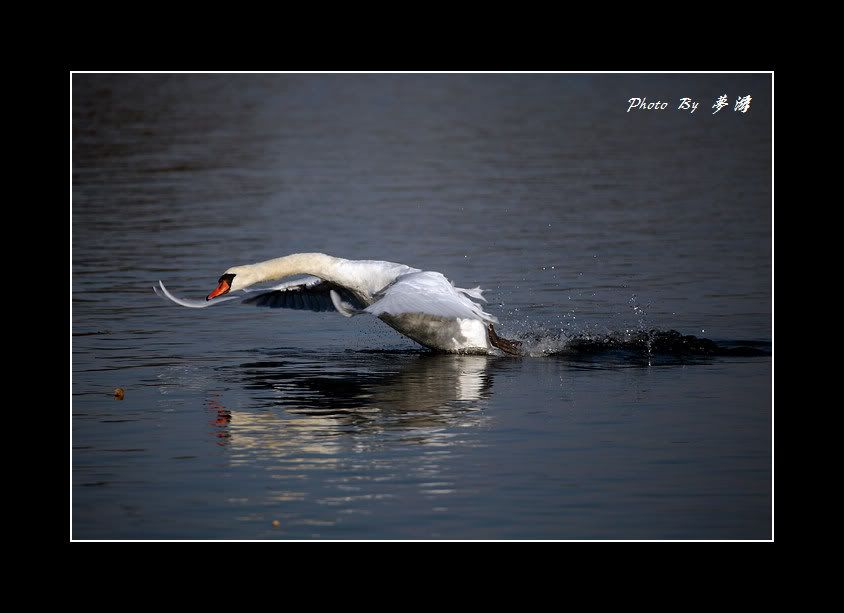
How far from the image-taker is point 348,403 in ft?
40.1

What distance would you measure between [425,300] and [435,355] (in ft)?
5.94

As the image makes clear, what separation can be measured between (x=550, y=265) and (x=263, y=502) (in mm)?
10296

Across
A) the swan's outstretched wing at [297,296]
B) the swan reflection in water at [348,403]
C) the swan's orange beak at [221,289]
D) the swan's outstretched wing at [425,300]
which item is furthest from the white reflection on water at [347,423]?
the swan's outstretched wing at [297,296]

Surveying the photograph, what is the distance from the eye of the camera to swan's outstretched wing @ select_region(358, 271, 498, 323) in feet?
41.4

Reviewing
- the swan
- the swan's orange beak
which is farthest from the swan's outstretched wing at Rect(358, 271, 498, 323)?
the swan's orange beak

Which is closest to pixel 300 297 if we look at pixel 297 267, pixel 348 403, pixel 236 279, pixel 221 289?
pixel 297 267

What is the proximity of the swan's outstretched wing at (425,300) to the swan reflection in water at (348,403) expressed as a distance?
2.24 feet

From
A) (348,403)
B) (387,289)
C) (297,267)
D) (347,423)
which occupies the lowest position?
(347,423)

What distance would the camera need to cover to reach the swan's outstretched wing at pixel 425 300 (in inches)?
497

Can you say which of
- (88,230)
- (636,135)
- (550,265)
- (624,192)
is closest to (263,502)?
(550,265)

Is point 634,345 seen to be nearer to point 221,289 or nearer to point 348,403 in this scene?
point 348,403

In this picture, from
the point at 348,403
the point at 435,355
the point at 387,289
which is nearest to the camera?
the point at 348,403

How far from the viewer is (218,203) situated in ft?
84.9

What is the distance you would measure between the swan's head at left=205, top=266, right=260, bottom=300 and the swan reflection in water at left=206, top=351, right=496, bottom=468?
805 millimetres
